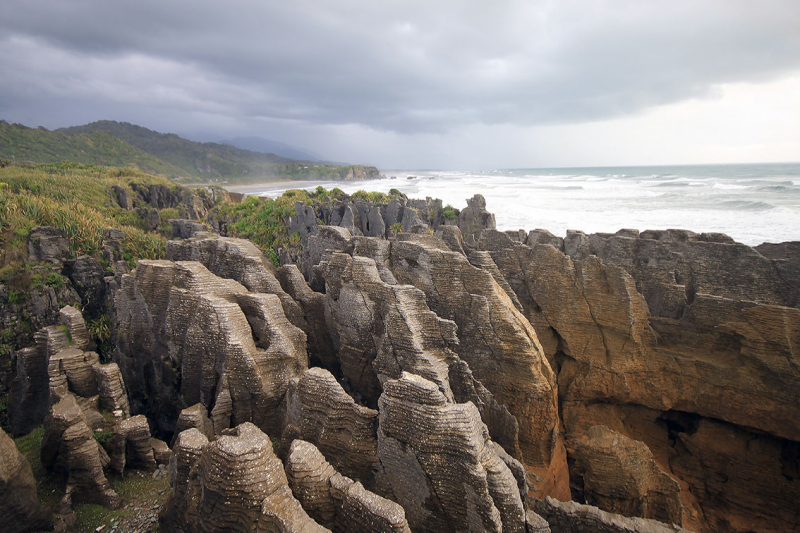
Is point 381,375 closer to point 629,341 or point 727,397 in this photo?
point 629,341

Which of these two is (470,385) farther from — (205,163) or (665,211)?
(205,163)

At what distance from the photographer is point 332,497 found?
567 centimetres

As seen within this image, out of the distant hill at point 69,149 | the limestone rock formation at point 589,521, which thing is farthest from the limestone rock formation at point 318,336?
the distant hill at point 69,149

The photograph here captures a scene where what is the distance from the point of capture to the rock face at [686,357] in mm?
9594

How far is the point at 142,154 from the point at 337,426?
118 metres

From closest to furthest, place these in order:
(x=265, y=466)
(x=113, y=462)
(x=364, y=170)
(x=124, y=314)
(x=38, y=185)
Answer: (x=265, y=466), (x=113, y=462), (x=124, y=314), (x=38, y=185), (x=364, y=170)

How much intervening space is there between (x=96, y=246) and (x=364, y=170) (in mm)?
151208

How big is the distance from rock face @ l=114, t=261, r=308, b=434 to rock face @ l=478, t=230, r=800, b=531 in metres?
7.43

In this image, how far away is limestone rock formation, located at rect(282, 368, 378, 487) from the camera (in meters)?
6.72

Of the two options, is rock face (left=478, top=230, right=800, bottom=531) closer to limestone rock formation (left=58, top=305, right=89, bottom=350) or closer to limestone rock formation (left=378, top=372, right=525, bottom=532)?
limestone rock formation (left=378, top=372, right=525, bottom=532)

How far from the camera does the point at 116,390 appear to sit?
9.02 metres

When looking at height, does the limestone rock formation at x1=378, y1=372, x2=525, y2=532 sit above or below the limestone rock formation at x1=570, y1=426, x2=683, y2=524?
above

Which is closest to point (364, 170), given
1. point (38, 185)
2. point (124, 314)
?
point (38, 185)

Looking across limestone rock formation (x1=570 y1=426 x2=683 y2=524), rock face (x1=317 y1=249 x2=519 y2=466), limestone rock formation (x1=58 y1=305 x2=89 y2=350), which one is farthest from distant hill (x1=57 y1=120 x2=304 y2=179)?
limestone rock formation (x1=570 y1=426 x2=683 y2=524)
